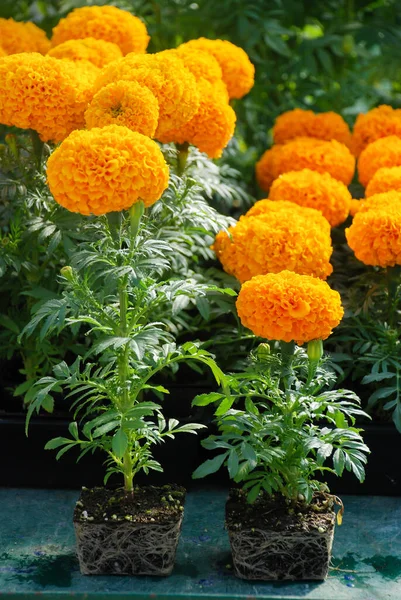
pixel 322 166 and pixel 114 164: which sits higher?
pixel 114 164

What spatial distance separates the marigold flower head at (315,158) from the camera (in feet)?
11.3

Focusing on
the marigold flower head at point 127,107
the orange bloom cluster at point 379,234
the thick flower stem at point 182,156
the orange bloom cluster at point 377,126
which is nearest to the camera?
the marigold flower head at point 127,107

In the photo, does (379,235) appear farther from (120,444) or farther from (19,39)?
(19,39)

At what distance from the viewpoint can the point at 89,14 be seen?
336 centimetres

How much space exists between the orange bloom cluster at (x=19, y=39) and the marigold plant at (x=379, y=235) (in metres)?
1.30

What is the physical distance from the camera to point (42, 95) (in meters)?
2.66

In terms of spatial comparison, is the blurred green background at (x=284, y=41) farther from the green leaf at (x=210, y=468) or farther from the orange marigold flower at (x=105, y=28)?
the green leaf at (x=210, y=468)

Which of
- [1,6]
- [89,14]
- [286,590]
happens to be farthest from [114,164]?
[1,6]

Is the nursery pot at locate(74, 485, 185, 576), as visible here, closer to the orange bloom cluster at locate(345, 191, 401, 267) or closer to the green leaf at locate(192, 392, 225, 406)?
the green leaf at locate(192, 392, 225, 406)

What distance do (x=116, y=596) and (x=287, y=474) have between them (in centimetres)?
54

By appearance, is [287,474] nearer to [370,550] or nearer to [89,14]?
[370,550]

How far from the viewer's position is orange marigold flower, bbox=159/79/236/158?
287 cm

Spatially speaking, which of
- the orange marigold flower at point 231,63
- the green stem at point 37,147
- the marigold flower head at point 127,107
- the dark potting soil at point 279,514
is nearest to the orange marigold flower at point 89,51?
the orange marigold flower at point 231,63

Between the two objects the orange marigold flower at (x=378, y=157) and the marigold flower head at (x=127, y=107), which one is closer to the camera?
the marigold flower head at (x=127, y=107)
